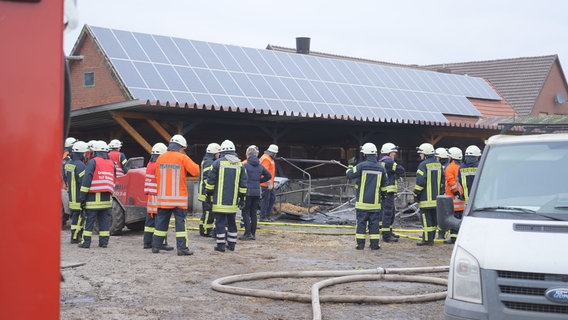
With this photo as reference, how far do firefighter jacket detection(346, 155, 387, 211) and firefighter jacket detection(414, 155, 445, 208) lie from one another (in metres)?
1.26

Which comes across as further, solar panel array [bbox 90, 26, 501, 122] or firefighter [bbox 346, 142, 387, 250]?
solar panel array [bbox 90, 26, 501, 122]

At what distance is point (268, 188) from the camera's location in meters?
19.4

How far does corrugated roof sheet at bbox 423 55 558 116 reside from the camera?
44.1m

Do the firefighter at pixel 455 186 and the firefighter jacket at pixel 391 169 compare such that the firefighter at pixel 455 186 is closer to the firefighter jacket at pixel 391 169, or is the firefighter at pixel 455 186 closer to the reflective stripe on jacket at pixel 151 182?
the firefighter jacket at pixel 391 169

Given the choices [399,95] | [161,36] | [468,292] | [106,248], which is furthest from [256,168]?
[399,95]

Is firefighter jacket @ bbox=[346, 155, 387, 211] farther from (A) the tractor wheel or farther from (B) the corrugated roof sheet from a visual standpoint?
(B) the corrugated roof sheet

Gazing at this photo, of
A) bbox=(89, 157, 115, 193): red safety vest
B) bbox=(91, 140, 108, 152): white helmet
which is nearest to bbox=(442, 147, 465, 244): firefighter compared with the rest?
bbox=(89, 157, 115, 193): red safety vest

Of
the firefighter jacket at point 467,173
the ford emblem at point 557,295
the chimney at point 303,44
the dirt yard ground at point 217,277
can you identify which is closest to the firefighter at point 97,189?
the dirt yard ground at point 217,277

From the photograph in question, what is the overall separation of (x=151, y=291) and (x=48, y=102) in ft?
22.2

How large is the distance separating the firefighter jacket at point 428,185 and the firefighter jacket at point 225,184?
3.92 metres

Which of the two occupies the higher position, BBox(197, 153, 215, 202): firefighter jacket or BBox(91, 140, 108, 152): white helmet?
BBox(91, 140, 108, 152): white helmet

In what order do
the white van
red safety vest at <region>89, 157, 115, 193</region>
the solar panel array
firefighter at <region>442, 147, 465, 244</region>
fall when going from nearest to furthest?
the white van
red safety vest at <region>89, 157, 115, 193</region>
firefighter at <region>442, 147, 465, 244</region>
the solar panel array

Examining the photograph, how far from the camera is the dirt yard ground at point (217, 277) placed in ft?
27.6

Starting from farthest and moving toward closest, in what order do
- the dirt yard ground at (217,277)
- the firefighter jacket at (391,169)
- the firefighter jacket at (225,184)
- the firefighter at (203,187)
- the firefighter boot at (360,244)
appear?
1. the firefighter jacket at (391,169)
2. the firefighter at (203,187)
3. the firefighter boot at (360,244)
4. the firefighter jacket at (225,184)
5. the dirt yard ground at (217,277)
